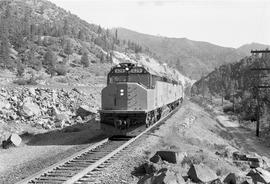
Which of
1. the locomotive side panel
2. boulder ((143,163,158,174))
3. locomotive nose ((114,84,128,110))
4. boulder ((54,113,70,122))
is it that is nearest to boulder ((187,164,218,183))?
boulder ((143,163,158,174))

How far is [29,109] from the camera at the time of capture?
2394cm

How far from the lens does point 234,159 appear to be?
17078 millimetres

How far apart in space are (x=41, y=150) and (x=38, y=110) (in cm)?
1017

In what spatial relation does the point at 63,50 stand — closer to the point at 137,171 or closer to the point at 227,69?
the point at 227,69

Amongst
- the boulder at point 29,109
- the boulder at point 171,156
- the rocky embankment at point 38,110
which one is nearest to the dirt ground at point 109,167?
the boulder at point 171,156

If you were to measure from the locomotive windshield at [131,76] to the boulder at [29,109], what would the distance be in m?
7.09

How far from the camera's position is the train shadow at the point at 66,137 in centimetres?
1753

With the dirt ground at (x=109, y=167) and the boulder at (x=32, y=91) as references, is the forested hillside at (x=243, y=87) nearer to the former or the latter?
the boulder at (x=32, y=91)

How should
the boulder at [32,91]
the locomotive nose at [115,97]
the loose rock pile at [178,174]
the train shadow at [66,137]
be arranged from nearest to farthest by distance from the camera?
the loose rock pile at [178,174], the train shadow at [66,137], the locomotive nose at [115,97], the boulder at [32,91]

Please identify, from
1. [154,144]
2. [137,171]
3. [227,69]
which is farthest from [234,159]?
[227,69]

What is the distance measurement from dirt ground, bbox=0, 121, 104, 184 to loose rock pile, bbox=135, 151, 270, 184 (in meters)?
3.94

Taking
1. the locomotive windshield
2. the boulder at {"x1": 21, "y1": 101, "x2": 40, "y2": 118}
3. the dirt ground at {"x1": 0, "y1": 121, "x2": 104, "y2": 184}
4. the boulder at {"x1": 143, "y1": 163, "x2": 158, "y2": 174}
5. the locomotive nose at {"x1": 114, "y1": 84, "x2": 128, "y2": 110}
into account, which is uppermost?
the locomotive windshield

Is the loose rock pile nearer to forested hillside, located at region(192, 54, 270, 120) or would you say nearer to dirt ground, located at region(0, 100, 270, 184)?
dirt ground, located at region(0, 100, 270, 184)

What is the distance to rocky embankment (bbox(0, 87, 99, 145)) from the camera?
22109 millimetres
